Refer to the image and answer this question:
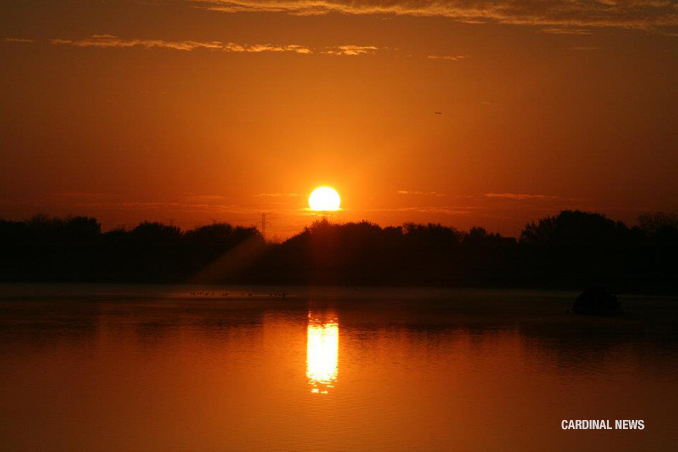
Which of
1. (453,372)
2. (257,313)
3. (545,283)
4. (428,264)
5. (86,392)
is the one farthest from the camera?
(428,264)

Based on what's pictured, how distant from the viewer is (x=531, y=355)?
2272cm

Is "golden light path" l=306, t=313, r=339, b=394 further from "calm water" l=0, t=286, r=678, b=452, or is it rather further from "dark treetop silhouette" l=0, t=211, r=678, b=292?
"dark treetop silhouette" l=0, t=211, r=678, b=292

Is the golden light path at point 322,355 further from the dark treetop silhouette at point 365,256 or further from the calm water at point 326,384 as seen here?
the dark treetop silhouette at point 365,256

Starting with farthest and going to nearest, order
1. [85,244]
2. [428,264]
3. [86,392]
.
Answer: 1. [85,244]
2. [428,264]
3. [86,392]

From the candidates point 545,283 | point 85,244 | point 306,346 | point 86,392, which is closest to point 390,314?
point 306,346

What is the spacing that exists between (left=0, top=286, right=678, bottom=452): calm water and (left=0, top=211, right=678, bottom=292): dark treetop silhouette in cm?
5052

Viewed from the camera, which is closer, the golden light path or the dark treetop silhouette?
the golden light path

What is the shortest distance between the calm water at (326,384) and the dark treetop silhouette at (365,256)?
50516 mm

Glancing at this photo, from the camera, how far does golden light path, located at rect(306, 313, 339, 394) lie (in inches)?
694

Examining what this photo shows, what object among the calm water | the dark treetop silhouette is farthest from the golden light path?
the dark treetop silhouette

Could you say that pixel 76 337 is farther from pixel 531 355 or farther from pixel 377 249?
pixel 377 249

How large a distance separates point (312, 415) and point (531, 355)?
1014cm

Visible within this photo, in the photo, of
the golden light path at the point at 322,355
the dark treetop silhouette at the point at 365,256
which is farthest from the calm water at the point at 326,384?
the dark treetop silhouette at the point at 365,256

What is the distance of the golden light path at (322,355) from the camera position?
17.6 metres
